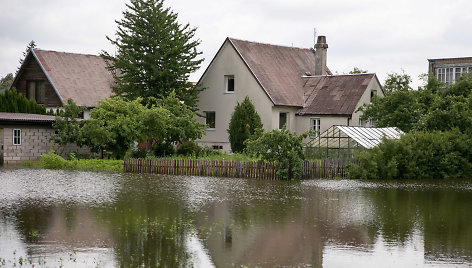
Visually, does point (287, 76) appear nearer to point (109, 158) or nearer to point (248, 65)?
point (248, 65)

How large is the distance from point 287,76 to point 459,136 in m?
17.3

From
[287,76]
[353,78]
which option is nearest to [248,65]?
[287,76]

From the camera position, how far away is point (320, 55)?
5034 centimetres

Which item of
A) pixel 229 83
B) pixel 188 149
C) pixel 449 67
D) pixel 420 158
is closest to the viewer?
pixel 420 158

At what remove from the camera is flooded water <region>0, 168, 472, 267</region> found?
1230 cm

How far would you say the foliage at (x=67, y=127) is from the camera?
3597 cm

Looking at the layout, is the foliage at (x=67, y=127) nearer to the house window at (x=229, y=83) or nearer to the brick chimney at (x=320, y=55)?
the house window at (x=229, y=83)

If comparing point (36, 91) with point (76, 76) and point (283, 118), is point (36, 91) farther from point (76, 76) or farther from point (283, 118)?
point (283, 118)

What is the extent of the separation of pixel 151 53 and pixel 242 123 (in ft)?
26.8

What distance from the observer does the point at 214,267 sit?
11.5 m

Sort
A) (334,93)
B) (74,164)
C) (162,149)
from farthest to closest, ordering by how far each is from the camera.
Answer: (334,93) < (162,149) < (74,164)

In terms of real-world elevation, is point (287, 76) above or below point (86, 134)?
above

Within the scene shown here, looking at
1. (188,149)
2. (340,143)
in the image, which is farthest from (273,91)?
(340,143)

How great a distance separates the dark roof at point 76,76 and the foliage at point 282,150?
22.0 metres
